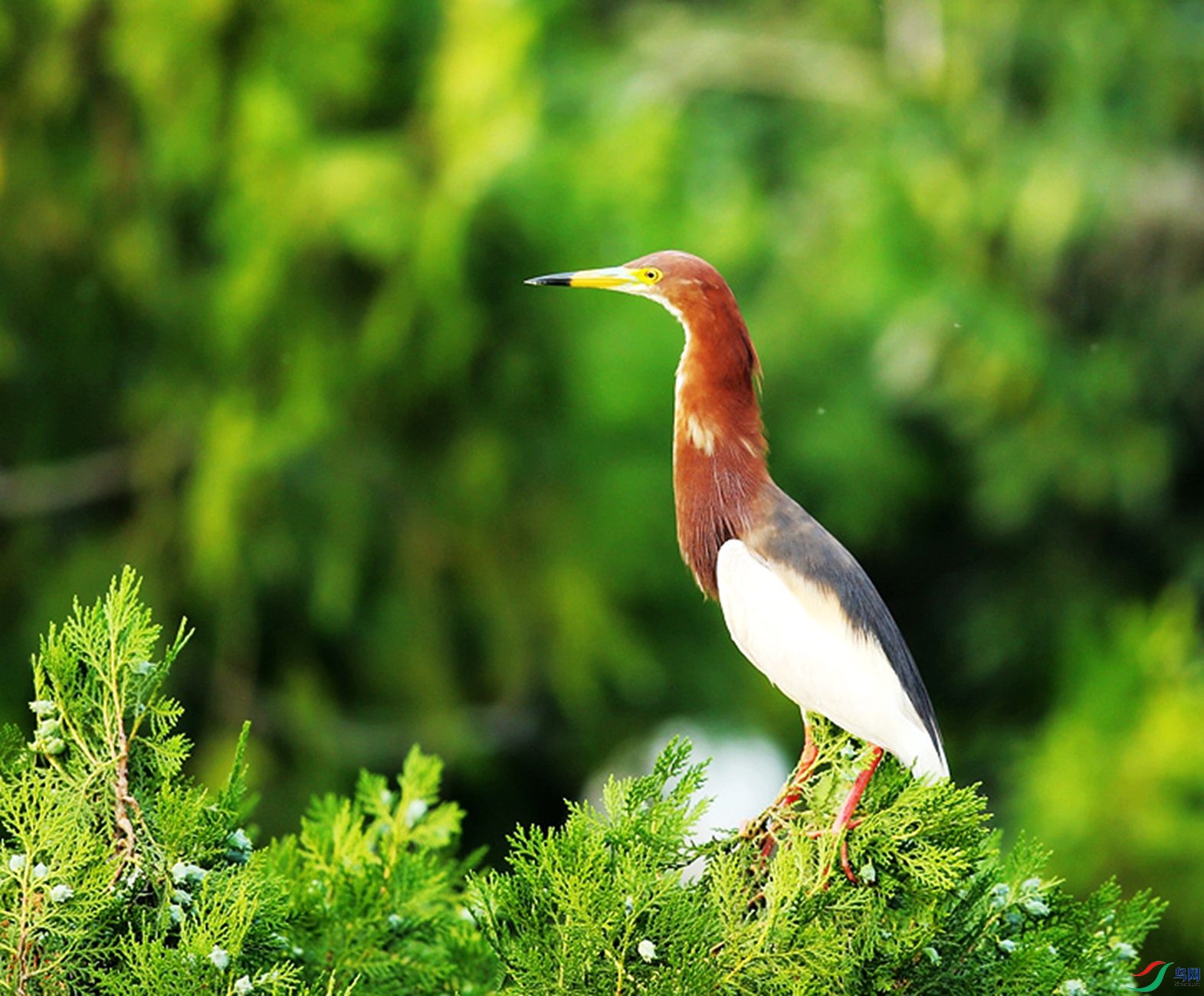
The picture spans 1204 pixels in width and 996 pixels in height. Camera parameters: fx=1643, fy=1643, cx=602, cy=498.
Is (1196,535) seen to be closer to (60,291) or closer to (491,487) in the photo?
(491,487)

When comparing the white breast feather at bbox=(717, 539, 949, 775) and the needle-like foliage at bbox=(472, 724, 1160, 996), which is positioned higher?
the white breast feather at bbox=(717, 539, 949, 775)

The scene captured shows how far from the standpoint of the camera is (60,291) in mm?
5465

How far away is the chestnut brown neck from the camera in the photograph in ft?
5.25

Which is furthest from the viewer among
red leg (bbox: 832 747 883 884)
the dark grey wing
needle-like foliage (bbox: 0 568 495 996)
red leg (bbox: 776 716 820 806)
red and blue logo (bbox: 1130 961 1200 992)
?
red and blue logo (bbox: 1130 961 1200 992)

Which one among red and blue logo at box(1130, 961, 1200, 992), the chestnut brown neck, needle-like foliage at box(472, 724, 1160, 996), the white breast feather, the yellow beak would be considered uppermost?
the yellow beak

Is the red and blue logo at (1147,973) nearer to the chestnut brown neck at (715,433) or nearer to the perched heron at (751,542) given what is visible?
the perched heron at (751,542)

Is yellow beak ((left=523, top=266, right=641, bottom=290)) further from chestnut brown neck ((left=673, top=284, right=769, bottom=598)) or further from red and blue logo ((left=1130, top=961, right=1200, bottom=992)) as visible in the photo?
red and blue logo ((left=1130, top=961, right=1200, bottom=992))

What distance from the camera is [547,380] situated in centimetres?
573

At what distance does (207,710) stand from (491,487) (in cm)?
123

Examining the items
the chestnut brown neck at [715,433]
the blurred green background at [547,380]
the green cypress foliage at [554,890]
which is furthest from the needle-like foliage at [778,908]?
the blurred green background at [547,380]

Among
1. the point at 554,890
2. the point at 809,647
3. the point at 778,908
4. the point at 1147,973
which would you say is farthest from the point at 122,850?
the point at 1147,973

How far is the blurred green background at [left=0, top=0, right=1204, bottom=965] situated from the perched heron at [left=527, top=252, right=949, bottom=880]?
11.4 feet

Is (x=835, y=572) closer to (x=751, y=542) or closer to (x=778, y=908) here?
(x=751, y=542)

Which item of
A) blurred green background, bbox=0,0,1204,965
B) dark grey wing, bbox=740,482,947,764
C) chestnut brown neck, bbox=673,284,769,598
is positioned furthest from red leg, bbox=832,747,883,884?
blurred green background, bbox=0,0,1204,965
